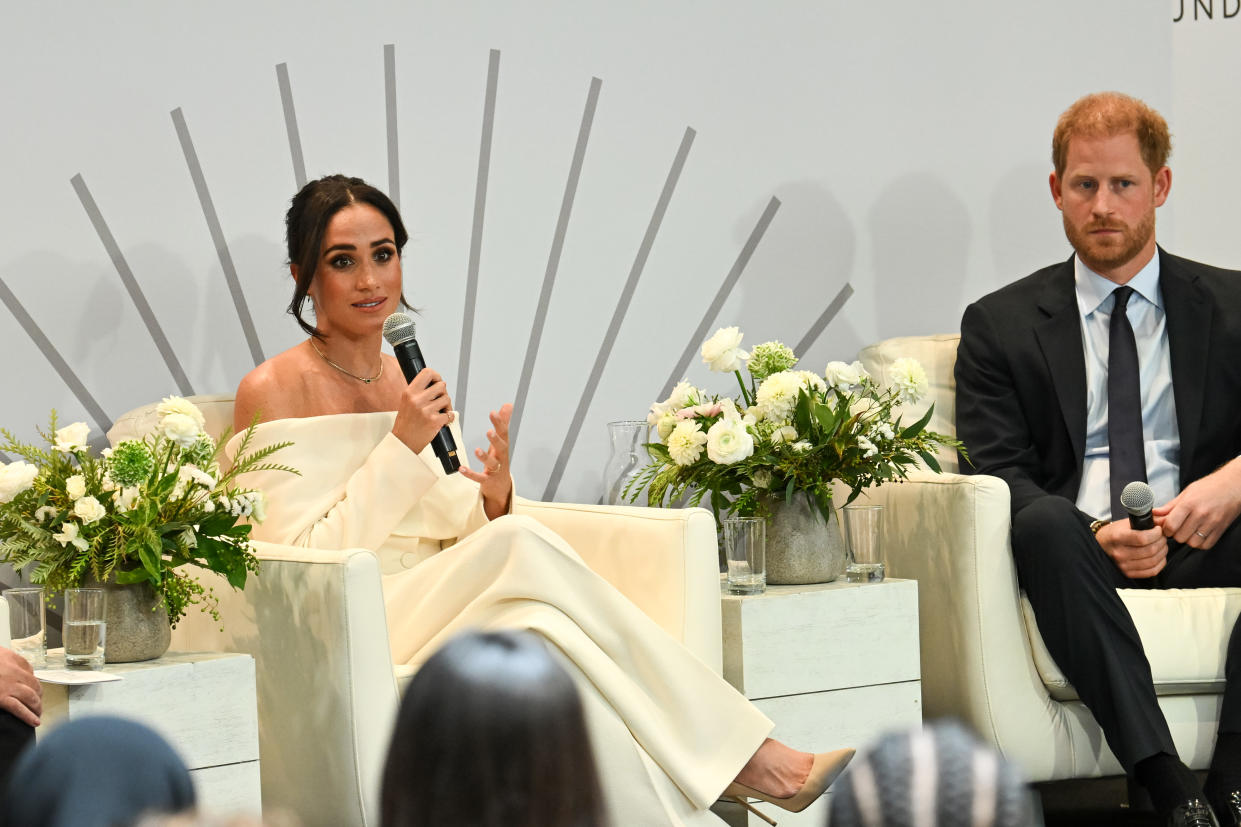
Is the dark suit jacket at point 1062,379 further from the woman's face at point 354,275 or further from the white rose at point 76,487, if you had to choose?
the white rose at point 76,487

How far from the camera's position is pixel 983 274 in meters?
4.17

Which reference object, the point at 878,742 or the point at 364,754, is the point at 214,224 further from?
the point at 878,742

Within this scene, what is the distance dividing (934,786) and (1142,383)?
2.86 metres

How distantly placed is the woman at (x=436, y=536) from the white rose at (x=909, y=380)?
2.55 feet

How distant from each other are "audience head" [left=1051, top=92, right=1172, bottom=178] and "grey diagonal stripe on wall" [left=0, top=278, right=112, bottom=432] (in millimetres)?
2206

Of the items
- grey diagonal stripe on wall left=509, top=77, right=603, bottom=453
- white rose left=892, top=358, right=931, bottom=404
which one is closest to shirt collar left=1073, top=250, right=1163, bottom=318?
white rose left=892, top=358, right=931, bottom=404

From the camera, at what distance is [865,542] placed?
295cm

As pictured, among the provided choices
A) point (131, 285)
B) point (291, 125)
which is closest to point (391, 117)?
point (291, 125)

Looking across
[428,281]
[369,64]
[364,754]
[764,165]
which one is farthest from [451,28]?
[364,754]

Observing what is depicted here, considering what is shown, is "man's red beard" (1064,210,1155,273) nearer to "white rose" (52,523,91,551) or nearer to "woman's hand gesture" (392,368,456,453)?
"woman's hand gesture" (392,368,456,453)

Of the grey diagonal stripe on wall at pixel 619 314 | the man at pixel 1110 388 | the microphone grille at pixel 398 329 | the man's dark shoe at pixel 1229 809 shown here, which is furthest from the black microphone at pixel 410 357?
the man's dark shoe at pixel 1229 809

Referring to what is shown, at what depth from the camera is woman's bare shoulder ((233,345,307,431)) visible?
9.22 feet

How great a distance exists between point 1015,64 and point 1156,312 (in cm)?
122

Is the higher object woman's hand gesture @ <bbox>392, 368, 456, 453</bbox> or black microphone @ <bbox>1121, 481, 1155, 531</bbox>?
woman's hand gesture @ <bbox>392, 368, 456, 453</bbox>
